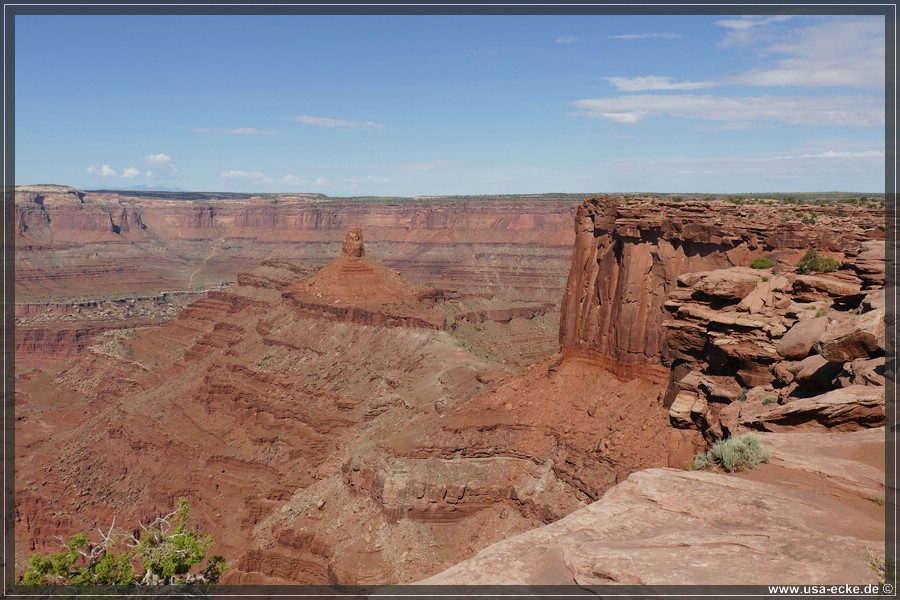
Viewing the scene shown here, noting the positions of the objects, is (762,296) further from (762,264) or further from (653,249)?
(653,249)

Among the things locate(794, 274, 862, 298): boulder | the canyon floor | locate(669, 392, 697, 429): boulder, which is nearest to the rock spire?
the canyon floor

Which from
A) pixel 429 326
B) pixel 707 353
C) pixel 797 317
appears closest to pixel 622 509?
pixel 797 317

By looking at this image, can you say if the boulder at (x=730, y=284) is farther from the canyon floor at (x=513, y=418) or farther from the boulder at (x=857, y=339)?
the boulder at (x=857, y=339)

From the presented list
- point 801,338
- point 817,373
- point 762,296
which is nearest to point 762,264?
point 762,296

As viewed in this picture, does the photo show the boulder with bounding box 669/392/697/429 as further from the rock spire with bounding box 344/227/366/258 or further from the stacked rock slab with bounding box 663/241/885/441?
the rock spire with bounding box 344/227/366/258

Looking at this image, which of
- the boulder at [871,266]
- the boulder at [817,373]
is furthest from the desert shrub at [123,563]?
the boulder at [871,266]

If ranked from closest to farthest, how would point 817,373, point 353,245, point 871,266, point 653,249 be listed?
1. point 817,373
2. point 871,266
3. point 653,249
4. point 353,245
